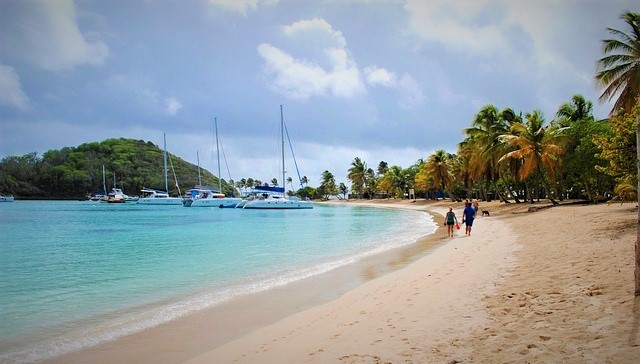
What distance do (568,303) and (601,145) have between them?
14795mm

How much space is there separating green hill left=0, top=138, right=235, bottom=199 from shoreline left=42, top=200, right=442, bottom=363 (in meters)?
136

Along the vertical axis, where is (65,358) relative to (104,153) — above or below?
below

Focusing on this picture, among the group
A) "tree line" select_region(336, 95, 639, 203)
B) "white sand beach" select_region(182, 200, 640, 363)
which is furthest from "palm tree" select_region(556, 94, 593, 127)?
"white sand beach" select_region(182, 200, 640, 363)

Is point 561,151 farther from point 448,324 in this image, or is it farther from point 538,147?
point 448,324

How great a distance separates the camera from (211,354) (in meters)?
5.67

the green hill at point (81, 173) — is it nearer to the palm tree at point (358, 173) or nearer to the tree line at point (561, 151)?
the palm tree at point (358, 173)

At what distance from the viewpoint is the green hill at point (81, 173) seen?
482ft

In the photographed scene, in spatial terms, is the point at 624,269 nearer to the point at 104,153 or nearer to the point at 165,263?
the point at 165,263

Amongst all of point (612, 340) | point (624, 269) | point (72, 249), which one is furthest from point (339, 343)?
point (72, 249)

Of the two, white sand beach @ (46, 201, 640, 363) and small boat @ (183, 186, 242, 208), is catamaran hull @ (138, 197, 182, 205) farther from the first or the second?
white sand beach @ (46, 201, 640, 363)

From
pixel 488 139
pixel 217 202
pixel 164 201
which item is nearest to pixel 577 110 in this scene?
pixel 488 139

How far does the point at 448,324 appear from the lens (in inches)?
226

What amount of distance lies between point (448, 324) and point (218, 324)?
4157mm

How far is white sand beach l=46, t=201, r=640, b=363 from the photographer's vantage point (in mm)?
4531
